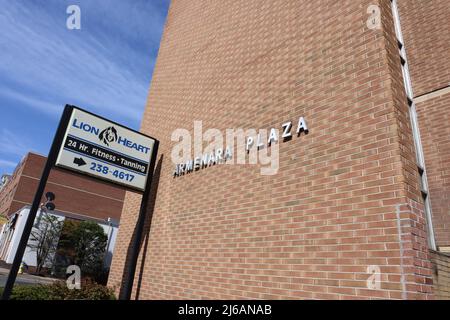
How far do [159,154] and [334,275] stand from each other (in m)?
6.25

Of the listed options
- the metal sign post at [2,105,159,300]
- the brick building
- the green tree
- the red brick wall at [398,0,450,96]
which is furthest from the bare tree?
the red brick wall at [398,0,450,96]

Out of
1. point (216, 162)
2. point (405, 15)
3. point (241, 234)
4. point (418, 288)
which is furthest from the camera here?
point (405, 15)

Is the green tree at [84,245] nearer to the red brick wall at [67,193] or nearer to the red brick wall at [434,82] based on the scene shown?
the red brick wall at [67,193]

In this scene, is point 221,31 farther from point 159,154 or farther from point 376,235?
point 376,235

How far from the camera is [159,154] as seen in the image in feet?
29.9

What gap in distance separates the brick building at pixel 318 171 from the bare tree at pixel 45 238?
21.1 metres

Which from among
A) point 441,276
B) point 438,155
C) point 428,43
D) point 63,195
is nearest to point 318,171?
point 441,276

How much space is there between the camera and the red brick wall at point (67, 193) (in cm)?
3853

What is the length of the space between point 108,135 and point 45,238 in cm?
2334

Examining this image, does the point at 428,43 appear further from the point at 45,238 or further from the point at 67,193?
the point at 67,193

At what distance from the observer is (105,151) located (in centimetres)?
746

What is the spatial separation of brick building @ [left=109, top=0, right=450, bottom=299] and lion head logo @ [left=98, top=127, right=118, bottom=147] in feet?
4.87
